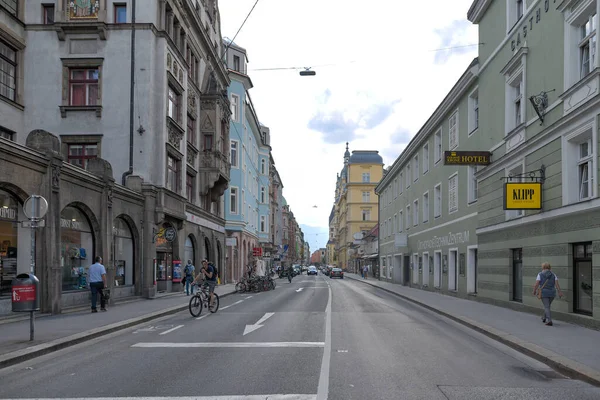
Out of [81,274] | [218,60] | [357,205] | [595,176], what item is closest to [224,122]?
[218,60]

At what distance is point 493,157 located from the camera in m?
20.5

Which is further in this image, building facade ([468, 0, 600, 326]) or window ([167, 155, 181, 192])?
window ([167, 155, 181, 192])

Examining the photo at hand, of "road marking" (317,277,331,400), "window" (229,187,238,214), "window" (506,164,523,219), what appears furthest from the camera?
"window" (229,187,238,214)

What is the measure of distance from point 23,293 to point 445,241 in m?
22.0

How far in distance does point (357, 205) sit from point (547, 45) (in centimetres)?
8260

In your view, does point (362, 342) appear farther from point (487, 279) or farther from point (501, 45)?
point (501, 45)

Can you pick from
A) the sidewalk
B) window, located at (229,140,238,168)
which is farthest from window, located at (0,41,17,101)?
window, located at (229,140,238,168)

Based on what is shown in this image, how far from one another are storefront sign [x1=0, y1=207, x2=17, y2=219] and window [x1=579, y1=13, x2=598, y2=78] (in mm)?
15117

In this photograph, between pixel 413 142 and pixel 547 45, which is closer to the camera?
pixel 547 45

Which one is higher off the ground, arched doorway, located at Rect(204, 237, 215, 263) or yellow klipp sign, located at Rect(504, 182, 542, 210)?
yellow klipp sign, located at Rect(504, 182, 542, 210)

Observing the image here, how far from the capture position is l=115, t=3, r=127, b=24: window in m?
24.3

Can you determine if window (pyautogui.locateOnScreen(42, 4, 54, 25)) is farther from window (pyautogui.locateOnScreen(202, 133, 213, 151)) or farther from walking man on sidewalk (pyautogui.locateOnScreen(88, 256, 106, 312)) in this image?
walking man on sidewalk (pyautogui.locateOnScreen(88, 256, 106, 312))

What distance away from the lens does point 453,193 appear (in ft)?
88.9

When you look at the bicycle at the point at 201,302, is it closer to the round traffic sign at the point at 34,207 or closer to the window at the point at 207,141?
the round traffic sign at the point at 34,207
